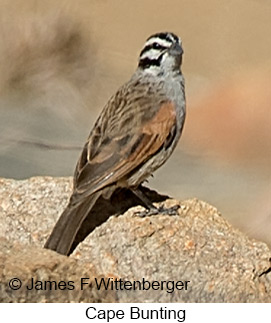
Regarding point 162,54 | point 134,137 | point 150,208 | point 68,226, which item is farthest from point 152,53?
point 68,226

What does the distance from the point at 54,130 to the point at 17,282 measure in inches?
64.0

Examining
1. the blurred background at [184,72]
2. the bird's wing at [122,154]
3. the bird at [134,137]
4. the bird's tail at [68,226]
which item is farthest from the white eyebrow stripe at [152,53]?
the blurred background at [184,72]

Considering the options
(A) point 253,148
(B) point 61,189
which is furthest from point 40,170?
(A) point 253,148

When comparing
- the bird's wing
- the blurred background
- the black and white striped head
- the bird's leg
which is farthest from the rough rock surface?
the blurred background

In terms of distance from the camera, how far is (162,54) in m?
4.70

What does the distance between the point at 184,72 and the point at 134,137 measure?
1.43m

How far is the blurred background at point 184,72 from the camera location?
567 cm

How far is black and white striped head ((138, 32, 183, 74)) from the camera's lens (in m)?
4.69

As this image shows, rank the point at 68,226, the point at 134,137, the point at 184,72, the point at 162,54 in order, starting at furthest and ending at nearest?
1. the point at 184,72
2. the point at 162,54
3. the point at 134,137
4. the point at 68,226

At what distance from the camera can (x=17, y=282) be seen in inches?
166

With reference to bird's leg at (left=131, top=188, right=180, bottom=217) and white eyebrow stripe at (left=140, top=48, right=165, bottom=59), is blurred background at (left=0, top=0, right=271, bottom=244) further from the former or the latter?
white eyebrow stripe at (left=140, top=48, right=165, bottom=59)

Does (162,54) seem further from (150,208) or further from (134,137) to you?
(150,208)

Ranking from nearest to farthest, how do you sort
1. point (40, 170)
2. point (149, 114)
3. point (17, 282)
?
point (17, 282)
point (149, 114)
point (40, 170)

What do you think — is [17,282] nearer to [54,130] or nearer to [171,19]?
[54,130]
